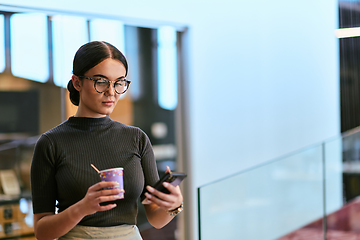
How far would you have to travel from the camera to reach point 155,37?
3.79 meters

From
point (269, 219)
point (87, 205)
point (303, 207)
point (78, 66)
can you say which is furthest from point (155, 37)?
point (87, 205)

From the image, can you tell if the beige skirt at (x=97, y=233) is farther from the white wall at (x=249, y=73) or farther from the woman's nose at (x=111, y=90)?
the white wall at (x=249, y=73)

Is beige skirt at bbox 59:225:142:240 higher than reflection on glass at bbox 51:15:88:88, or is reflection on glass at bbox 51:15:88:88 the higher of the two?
reflection on glass at bbox 51:15:88:88

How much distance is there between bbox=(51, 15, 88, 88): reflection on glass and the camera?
10.5 ft

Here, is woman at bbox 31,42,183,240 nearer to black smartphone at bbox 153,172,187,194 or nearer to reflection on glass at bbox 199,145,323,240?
black smartphone at bbox 153,172,187,194

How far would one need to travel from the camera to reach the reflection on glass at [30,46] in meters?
3.05

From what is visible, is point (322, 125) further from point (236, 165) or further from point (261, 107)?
point (236, 165)

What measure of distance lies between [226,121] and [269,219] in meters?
1.14

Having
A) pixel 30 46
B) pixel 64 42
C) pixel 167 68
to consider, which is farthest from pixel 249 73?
pixel 30 46

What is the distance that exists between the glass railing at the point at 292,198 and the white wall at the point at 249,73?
1.91ft

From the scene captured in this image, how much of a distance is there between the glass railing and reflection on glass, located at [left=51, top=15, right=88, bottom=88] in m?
1.58

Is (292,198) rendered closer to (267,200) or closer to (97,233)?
(267,200)

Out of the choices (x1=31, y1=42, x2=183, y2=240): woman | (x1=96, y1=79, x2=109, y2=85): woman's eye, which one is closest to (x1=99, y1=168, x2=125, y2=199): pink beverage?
(x1=31, y1=42, x2=183, y2=240): woman

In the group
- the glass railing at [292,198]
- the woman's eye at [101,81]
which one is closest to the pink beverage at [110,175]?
the woman's eye at [101,81]
